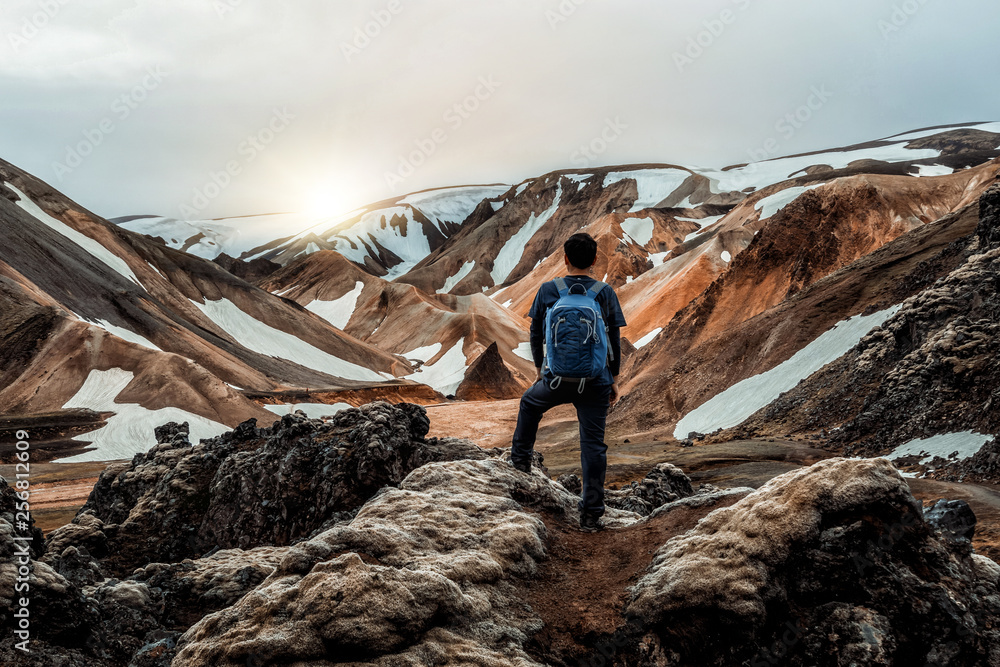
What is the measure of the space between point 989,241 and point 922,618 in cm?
1741

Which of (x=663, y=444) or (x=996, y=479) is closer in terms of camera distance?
(x=996, y=479)

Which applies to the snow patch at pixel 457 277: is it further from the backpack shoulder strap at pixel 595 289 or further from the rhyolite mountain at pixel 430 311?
the backpack shoulder strap at pixel 595 289

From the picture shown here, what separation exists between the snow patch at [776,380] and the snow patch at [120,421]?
23.6m

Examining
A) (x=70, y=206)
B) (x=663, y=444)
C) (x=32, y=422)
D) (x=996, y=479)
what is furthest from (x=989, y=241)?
(x=70, y=206)

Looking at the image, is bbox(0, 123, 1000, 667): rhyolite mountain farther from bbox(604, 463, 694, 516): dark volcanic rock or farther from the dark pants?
the dark pants

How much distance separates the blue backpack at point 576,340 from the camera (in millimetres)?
5672

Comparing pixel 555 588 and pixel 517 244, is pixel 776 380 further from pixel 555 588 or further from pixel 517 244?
pixel 517 244

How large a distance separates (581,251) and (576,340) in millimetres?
895

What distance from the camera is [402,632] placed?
13.0ft

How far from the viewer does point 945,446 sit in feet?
41.1

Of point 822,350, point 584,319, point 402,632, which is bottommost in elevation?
point 822,350

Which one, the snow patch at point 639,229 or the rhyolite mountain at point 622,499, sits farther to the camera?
the snow patch at point 639,229

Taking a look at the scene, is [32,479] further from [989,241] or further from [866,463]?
[989,241]

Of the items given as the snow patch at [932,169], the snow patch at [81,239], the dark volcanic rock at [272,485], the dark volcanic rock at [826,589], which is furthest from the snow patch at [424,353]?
the snow patch at [932,169]
